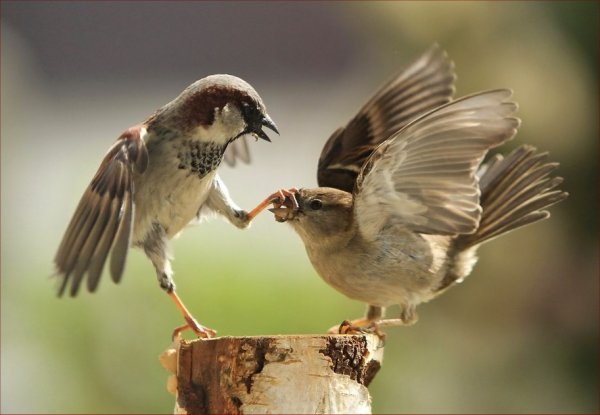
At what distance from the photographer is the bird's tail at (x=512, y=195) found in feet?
6.99

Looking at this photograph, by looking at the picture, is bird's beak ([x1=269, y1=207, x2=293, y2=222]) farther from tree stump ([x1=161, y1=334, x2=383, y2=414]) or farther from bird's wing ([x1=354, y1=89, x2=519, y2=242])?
tree stump ([x1=161, y1=334, x2=383, y2=414])

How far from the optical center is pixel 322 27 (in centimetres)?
467

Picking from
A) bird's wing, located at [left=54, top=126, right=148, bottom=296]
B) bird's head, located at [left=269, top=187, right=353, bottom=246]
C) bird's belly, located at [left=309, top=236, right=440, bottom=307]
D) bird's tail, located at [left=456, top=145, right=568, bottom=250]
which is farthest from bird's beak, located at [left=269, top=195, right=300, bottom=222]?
bird's tail, located at [left=456, top=145, right=568, bottom=250]

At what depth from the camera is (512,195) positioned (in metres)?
2.13

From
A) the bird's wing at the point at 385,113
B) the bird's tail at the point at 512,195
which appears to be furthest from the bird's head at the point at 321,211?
the bird's tail at the point at 512,195

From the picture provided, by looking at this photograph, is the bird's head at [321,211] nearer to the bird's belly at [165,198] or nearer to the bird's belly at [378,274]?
the bird's belly at [378,274]

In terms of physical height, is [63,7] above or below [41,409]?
above

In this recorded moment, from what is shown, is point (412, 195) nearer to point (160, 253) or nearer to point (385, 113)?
point (385, 113)

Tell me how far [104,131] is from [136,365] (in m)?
1.35

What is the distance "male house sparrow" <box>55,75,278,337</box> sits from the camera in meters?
1.68

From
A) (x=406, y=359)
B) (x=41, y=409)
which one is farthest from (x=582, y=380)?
(x=41, y=409)

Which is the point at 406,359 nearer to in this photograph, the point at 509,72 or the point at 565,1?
the point at 509,72

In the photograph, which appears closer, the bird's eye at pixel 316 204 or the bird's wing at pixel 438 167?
the bird's wing at pixel 438 167

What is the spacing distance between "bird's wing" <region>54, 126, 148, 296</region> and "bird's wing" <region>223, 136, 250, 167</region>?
1.78ft
